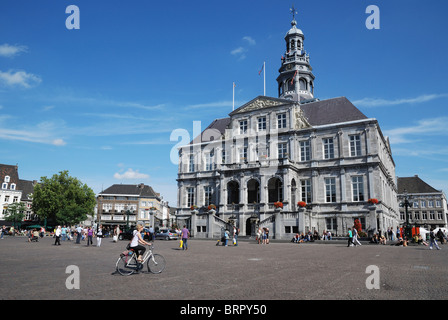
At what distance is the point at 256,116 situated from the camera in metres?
51.0

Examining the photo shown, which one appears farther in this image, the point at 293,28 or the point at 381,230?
the point at 293,28

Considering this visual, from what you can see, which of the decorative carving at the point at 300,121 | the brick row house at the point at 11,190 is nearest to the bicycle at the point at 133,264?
the decorative carving at the point at 300,121

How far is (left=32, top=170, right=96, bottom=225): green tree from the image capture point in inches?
2813

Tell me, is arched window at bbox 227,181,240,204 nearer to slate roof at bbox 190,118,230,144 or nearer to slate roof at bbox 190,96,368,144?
slate roof at bbox 190,118,230,144

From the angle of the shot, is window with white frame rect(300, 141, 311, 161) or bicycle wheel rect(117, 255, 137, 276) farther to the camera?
window with white frame rect(300, 141, 311, 161)

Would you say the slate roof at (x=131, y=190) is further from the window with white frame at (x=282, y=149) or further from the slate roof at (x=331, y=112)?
the slate roof at (x=331, y=112)

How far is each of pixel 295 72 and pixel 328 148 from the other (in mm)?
19093

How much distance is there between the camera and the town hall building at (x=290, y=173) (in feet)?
137

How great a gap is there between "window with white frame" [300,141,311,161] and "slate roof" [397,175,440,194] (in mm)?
60663

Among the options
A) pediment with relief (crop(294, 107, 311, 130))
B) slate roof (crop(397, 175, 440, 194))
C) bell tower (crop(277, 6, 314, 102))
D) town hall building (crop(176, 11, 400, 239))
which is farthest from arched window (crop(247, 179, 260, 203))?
slate roof (crop(397, 175, 440, 194))

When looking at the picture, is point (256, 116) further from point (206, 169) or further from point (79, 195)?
point (79, 195)

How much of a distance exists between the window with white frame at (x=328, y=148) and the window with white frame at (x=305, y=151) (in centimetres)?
220
